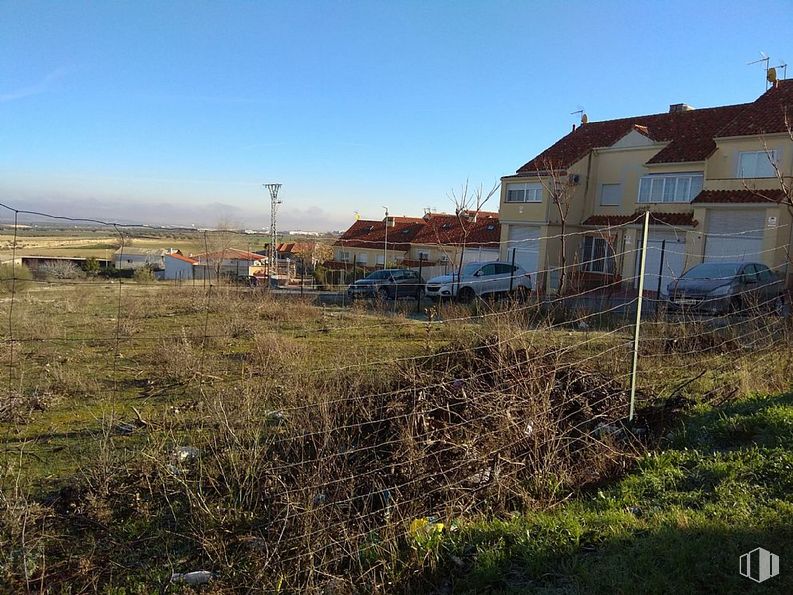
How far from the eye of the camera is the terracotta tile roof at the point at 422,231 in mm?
36228

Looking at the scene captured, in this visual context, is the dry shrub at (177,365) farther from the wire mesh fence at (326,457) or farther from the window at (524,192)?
the window at (524,192)

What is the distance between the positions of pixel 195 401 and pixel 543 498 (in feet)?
14.3

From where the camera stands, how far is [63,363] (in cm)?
909

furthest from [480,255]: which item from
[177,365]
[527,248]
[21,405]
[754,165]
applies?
[21,405]

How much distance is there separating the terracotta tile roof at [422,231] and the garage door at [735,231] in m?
14.6

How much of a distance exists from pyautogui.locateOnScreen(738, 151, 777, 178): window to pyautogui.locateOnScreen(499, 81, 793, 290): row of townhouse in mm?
37

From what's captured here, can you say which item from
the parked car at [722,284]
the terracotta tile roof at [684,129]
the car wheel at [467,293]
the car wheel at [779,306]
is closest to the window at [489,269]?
the car wheel at [467,293]

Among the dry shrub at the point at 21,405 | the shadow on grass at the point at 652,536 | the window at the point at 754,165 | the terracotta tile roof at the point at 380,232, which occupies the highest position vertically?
the window at the point at 754,165

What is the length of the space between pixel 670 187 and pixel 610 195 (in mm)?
3661

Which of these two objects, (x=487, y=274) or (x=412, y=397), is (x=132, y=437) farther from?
(x=487, y=274)

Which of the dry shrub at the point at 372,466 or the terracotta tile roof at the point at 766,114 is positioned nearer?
the dry shrub at the point at 372,466

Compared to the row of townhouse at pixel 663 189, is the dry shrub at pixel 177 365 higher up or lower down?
lower down

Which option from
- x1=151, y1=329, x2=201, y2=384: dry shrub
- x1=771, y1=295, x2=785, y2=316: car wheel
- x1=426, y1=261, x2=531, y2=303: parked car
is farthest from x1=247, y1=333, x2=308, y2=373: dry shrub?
x1=426, y1=261, x2=531, y2=303: parked car

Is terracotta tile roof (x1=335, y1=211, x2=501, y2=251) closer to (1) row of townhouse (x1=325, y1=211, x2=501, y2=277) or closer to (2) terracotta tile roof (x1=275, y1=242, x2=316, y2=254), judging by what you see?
(1) row of townhouse (x1=325, y1=211, x2=501, y2=277)
